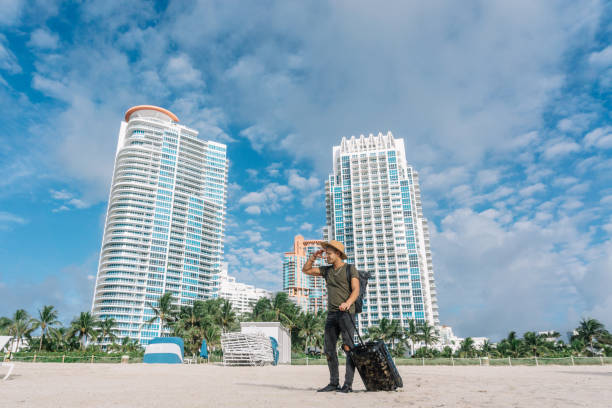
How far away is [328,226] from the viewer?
124 m

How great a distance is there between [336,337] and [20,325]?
6649 centimetres

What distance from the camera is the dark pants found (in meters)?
4.88

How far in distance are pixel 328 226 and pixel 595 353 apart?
3071 inches

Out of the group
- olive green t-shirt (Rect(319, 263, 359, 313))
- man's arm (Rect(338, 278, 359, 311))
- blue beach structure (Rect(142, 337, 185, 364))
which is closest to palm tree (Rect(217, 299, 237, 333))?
blue beach structure (Rect(142, 337, 185, 364))

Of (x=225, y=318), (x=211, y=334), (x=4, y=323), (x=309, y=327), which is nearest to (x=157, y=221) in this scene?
(x=4, y=323)

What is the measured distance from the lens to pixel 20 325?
54938 millimetres

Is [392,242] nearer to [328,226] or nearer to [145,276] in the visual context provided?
[328,226]

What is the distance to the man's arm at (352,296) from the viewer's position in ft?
16.0

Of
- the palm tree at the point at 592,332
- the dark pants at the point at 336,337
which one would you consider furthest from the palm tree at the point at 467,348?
the dark pants at the point at 336,337

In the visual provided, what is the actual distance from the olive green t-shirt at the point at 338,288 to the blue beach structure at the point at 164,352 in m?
27.9

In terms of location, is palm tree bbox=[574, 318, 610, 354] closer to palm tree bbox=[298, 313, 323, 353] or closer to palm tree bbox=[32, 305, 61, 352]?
palm tree bbox=[298, 313, 323, 353]

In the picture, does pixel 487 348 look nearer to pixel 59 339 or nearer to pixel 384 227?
pixel 384 227

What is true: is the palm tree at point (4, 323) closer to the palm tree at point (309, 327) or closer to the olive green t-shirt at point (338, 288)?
the palm tree at point (309, 327)

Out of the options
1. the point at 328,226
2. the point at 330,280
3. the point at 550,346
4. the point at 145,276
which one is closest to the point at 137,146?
the point at 145,276
